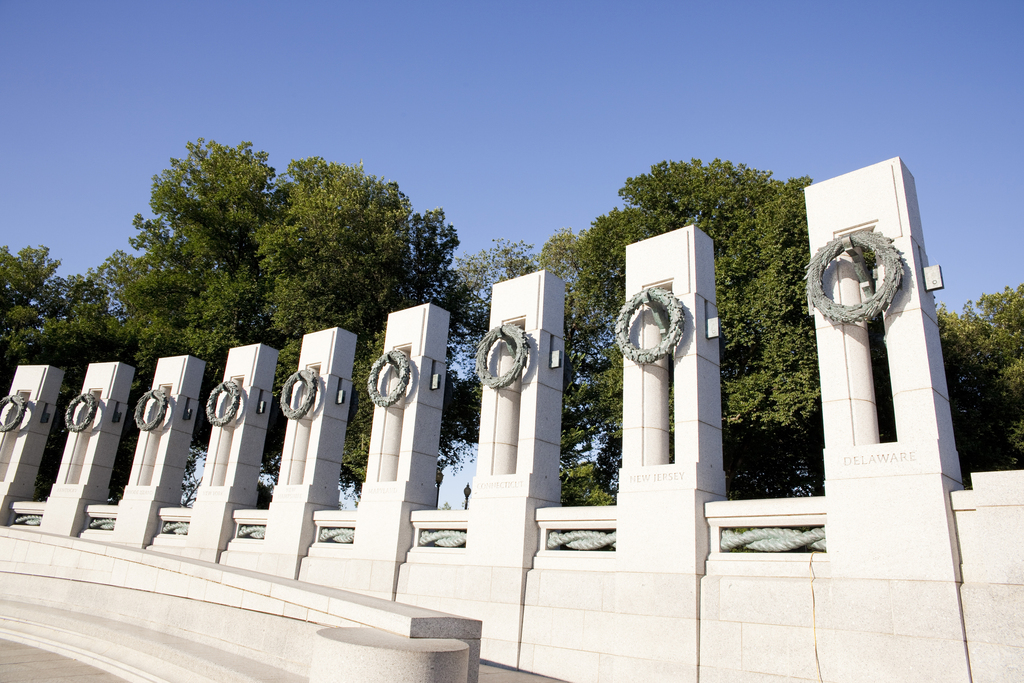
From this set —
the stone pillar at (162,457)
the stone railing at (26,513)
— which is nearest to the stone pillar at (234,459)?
the stone pillar at (162,457)

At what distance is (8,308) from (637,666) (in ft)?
111

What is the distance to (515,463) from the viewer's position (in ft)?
50.8

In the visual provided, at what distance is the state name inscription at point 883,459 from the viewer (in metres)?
9.59

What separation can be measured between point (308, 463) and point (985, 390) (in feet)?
72.4

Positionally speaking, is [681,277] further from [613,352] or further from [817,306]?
[613,352]

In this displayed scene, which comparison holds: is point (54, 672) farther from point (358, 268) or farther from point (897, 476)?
point (358, 268)

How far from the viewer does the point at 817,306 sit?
36.8 ft

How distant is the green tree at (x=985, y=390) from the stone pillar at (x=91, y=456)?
26783mm

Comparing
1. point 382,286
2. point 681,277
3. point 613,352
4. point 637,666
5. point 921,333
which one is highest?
point 382,286

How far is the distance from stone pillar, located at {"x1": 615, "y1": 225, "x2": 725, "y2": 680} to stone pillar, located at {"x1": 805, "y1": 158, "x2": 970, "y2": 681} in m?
2.00

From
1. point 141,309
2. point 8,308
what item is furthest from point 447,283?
point 8,308

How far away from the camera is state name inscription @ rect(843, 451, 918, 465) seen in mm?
9594

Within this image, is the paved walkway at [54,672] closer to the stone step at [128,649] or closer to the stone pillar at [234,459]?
the stone step at [128,649]

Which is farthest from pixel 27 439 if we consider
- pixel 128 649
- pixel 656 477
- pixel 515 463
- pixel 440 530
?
pixel 656 477
